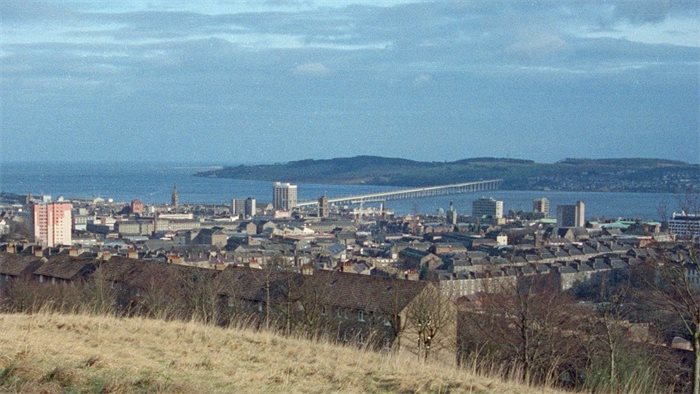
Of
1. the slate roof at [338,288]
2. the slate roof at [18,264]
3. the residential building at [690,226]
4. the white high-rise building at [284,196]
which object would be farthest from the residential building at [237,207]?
the residential building at [690,226]

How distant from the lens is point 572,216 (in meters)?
77.2

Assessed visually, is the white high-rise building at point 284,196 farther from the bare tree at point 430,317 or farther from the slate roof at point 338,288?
the bare tree at point 430,317

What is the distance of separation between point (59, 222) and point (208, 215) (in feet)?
103

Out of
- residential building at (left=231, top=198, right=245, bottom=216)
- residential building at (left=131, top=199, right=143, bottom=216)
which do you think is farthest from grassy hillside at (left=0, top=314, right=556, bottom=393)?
residential building at (left=231, top=198, right=245, bottom=216)

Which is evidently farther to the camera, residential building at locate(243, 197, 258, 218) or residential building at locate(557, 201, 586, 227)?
residential building at locate(243, 197, 258, 218)

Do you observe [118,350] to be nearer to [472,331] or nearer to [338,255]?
[472,331]

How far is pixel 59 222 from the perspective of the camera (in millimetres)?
53000

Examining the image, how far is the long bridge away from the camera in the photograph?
380 ft

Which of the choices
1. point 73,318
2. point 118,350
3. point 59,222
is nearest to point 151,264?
point 73,318

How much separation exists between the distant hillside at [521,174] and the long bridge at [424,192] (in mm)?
4611

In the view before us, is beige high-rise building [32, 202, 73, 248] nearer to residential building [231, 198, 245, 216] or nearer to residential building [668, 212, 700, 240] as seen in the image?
residential building [231, 198, 245, 216]

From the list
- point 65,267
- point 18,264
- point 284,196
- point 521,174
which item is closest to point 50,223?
point 18,264

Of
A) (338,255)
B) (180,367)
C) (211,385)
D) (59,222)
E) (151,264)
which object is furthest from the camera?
(59,222)

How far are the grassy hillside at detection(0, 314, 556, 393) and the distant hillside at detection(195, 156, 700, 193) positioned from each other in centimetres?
13025
